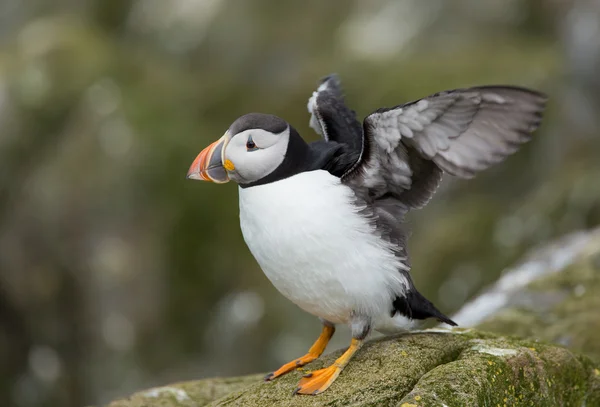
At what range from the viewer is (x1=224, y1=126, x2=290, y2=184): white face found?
406 cm

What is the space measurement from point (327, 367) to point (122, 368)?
743 cm

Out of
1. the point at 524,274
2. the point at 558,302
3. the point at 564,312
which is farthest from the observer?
the point at 524,274

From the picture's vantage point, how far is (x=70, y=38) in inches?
551

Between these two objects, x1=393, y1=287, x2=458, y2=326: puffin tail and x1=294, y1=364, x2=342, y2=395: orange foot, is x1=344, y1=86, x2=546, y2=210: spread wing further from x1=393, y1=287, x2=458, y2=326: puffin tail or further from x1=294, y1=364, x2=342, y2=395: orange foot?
x1=294, y1=364, x2=342, y2=395: orange foot

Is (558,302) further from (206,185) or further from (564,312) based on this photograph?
(206,185)

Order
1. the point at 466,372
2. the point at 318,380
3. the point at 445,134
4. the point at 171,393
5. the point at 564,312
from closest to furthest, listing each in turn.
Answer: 1. the point at 445,134
2. the point at 466,372
3. the point at 318,380
4. the point at 171,393
5. the point at 564,312

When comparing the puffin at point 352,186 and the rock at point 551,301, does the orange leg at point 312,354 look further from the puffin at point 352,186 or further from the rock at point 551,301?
the rock at point 551,301

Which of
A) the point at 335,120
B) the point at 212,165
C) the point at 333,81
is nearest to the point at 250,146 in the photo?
the point at 212,165

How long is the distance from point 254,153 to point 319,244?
59 centimetres

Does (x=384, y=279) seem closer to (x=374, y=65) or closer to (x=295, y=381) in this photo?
(x=295, y=381)

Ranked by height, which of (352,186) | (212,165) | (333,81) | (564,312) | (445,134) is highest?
(333,81)

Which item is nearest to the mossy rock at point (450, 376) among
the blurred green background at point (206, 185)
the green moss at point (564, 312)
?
the green moss at point (564, 312)

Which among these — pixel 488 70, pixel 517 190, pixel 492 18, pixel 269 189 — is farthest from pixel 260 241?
pixel 492 18

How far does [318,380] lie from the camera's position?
418cm
